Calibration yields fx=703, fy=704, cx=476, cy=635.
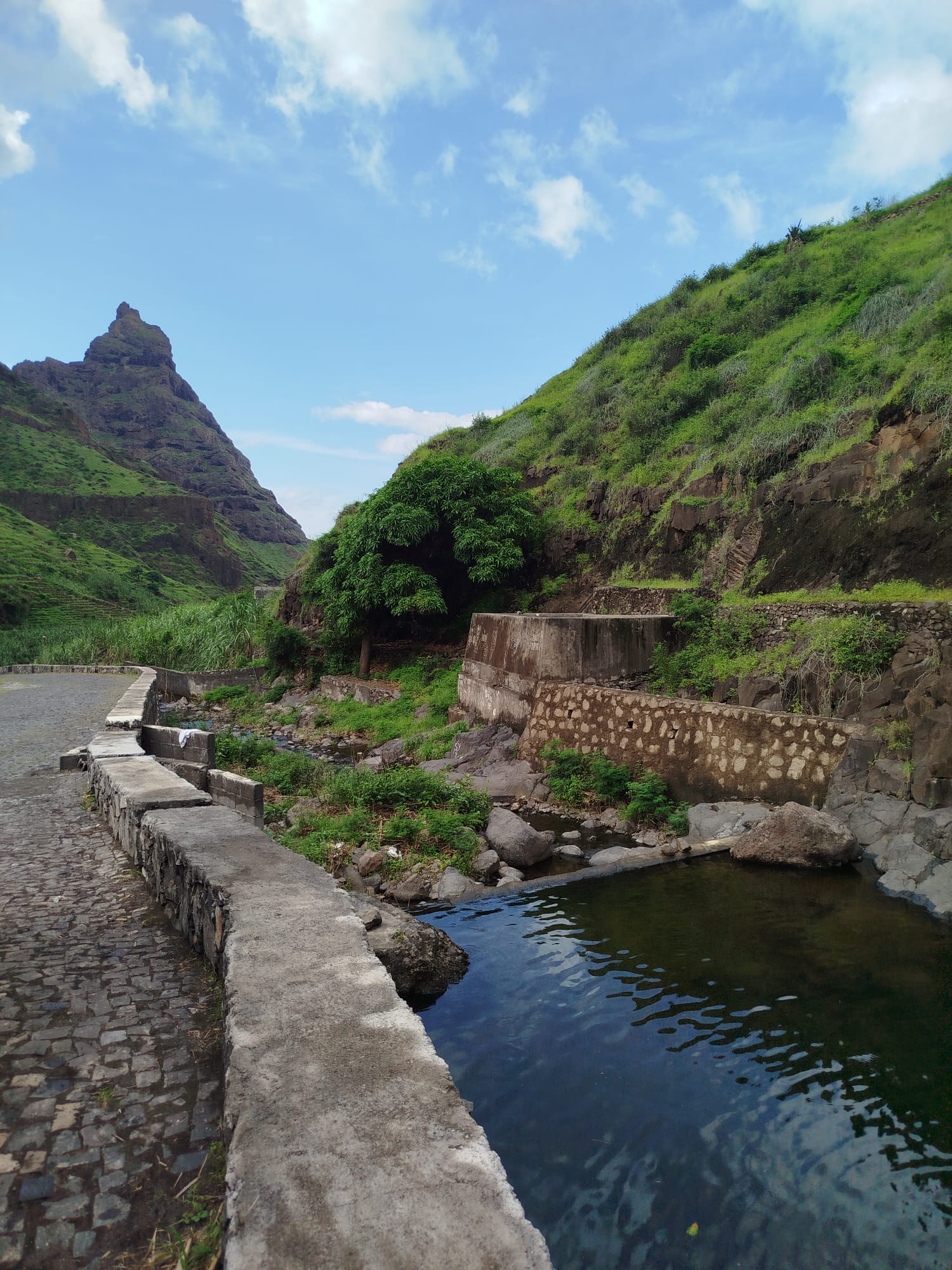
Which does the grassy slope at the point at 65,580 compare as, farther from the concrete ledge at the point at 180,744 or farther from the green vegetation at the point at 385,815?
the green vegetation at the point at 385,815

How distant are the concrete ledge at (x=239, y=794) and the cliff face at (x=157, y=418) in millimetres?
105746

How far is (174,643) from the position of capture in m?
30.7

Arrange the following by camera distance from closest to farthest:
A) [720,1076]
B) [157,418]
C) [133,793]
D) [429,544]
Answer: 1. [720,1076]
2. [133,793]
3. [429,544]
4. [157,418]

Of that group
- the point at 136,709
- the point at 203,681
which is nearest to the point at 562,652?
the point at 136,709

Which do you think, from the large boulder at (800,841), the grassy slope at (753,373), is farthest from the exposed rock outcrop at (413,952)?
the grassy slope at (753,373)

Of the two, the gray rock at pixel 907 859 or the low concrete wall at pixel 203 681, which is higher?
the gray rock at pixel 907 859

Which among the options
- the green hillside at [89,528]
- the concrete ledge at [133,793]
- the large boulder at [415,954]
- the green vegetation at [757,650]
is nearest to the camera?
the large boulder at [415,954]

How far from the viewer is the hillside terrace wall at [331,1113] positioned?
4.88ft

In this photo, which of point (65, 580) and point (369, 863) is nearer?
point (369, 863)

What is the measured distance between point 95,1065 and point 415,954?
239 centimetres

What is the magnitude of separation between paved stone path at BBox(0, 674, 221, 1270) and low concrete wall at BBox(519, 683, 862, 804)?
21.8 feet

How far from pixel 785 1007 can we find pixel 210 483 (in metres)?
121

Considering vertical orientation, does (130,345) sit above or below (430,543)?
above

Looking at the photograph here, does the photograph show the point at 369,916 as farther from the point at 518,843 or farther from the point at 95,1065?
the point at 518,843
